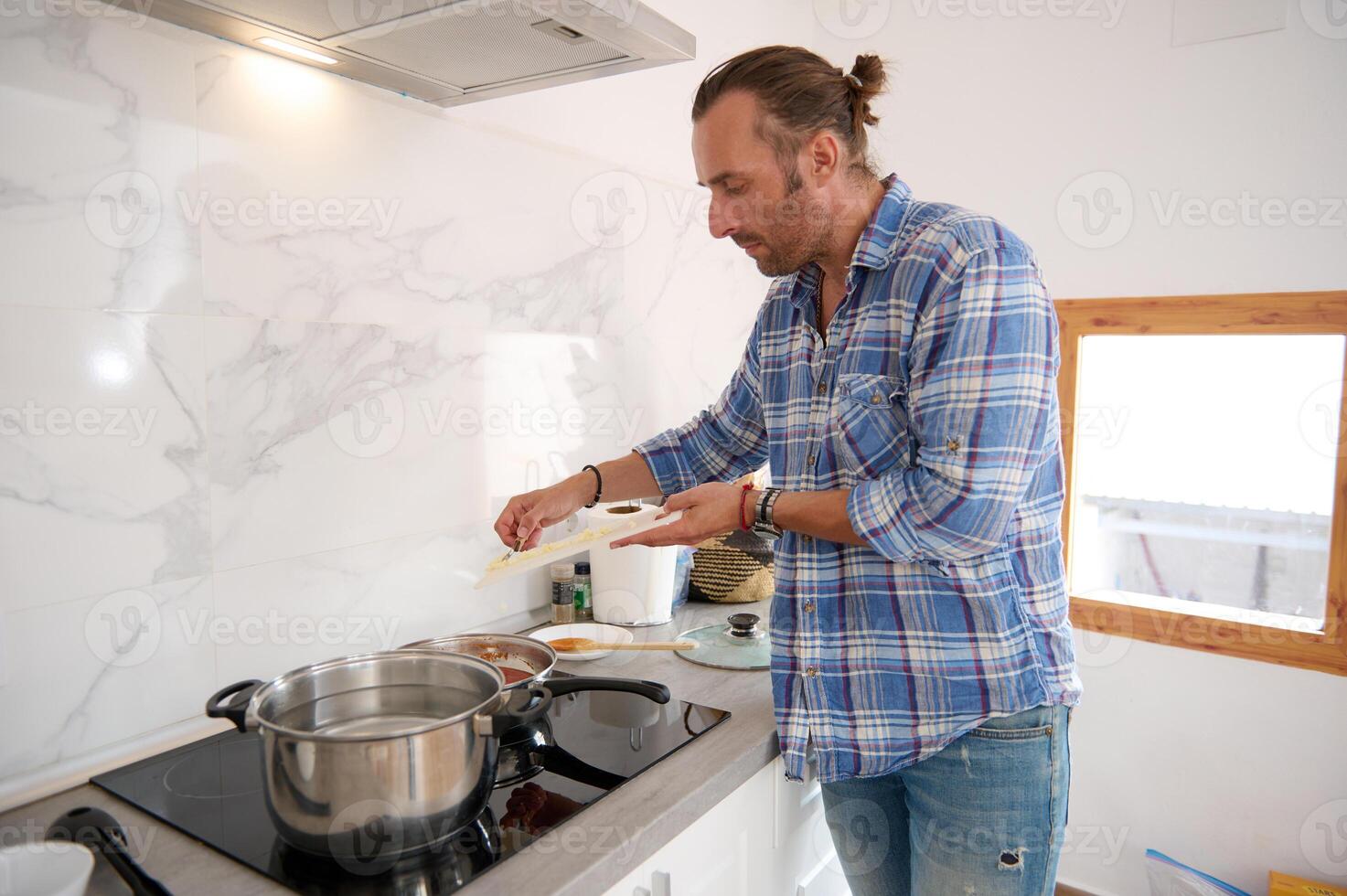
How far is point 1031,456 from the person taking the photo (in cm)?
100

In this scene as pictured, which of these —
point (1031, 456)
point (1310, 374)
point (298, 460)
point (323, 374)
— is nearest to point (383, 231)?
point (323, 374)

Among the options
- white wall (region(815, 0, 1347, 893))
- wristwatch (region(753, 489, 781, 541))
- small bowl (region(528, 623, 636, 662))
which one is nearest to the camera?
wristwatch (region(753, 489, 781, 541))

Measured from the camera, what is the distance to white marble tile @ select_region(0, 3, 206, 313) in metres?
0.97

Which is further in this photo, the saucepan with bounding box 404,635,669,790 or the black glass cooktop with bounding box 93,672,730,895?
the saucepan with bounding box 404,635,669,790

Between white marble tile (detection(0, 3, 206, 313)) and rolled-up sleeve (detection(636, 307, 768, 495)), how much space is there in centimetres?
69

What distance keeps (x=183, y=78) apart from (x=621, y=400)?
98 cm

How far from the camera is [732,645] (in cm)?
155

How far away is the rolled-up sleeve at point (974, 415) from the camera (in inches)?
38.4

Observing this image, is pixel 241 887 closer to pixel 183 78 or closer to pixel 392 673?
pixel 392 673

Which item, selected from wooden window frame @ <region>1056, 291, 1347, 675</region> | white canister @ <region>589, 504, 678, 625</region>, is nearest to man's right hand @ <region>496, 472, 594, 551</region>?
white canister @ <region>589, 504, 678, 625</region>

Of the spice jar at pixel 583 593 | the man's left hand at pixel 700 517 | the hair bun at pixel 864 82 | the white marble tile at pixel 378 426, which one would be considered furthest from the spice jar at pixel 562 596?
the hair bun at pixel 864 82

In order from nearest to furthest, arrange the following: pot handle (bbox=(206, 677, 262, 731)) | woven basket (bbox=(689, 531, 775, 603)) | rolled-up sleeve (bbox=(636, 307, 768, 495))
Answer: pot handle (bbox=(206, 677, 262, 731)) < rolled-up sleeve (bbox=(636, 307, 768, 495)) < woven basket (bbox=(689, 531, 775, 603))

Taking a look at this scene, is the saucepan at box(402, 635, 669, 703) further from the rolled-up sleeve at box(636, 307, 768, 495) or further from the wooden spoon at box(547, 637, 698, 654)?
the rolled-up sleeve at box(636, 307, 768, 495)

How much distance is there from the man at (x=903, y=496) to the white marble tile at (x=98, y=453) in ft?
1.88
